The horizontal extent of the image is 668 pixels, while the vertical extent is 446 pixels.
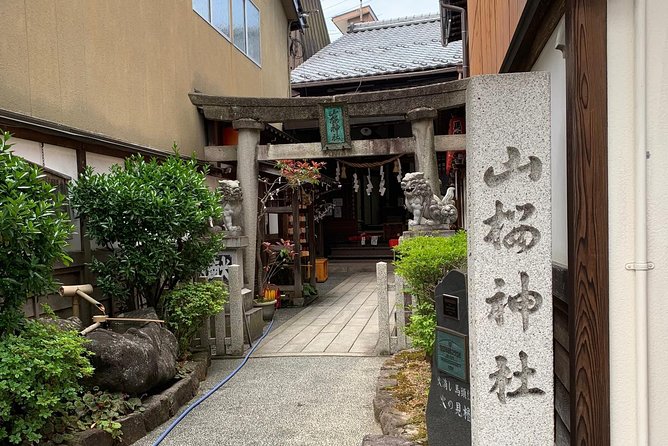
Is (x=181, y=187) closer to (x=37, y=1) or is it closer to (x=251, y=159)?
(x=37, y=1)

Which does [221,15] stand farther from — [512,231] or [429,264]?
[512,231]

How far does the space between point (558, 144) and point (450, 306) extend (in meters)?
1.35

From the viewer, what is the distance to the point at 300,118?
9.74 metres

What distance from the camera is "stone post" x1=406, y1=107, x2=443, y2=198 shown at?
9.17 metres

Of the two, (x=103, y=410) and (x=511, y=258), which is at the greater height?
(x=511, y=258)

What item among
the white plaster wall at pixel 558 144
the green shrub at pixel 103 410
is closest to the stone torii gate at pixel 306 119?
the green shrub at pixel 103 410

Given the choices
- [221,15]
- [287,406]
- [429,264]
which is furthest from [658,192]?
[221,15]

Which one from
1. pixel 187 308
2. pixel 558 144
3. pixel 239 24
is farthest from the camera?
pixel 239 24

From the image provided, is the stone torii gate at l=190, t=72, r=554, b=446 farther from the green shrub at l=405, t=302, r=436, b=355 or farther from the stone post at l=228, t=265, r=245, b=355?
the stone post at l=228, t=265, r=245, b=355

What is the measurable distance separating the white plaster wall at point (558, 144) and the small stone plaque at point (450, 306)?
0.76 m

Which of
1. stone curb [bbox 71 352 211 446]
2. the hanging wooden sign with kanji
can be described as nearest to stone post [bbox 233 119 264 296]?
the hanging wooden sign with kanji

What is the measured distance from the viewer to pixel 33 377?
361cm

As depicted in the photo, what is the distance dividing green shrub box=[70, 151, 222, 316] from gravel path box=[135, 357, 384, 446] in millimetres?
1595

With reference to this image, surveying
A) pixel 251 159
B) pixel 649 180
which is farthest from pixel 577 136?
pixel 251 159
